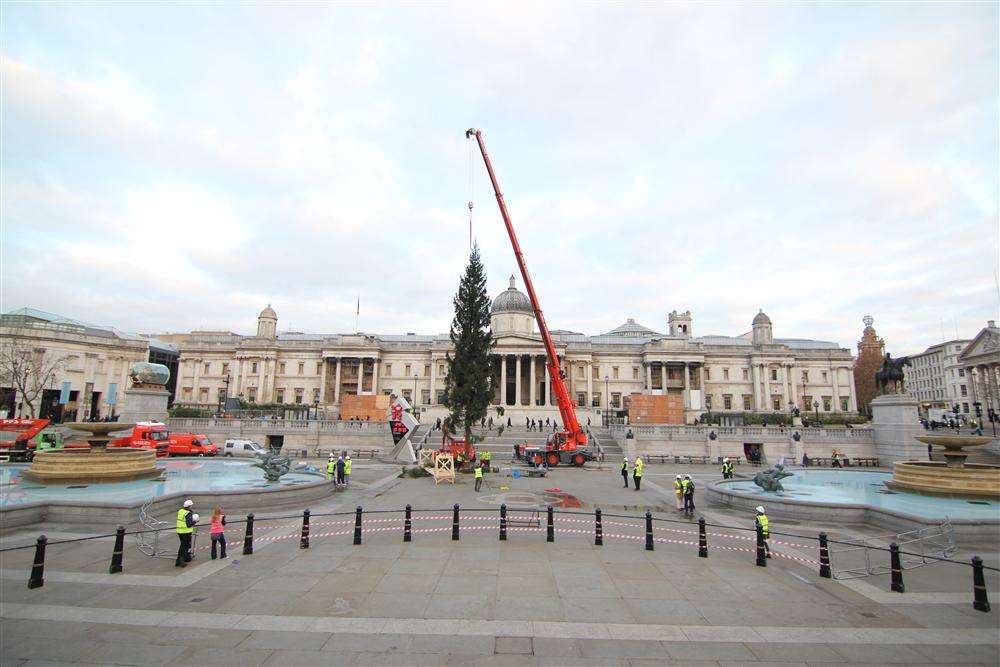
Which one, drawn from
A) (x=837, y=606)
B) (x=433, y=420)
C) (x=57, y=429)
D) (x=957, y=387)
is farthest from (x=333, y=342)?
(x=957, y=387)

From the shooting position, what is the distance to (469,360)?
108 feet

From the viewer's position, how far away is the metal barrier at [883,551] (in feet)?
39.8

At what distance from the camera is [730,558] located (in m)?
13.2

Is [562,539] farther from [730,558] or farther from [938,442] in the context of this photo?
[938,442]

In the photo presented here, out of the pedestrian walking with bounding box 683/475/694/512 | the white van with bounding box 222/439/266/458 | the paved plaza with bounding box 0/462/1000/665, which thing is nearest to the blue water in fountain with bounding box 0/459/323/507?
the paved plaza with bounding box 0/462/1000/665

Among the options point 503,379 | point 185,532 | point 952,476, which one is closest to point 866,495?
point 952,476

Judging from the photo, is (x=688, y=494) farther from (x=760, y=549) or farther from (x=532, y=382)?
(x=532, y=382)

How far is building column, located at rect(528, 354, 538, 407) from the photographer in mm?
75375

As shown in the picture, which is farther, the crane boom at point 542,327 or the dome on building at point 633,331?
the dome on building at point 633,331

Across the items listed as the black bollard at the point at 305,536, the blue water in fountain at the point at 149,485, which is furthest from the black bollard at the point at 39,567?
the blue water in fountain at the point at 149,485

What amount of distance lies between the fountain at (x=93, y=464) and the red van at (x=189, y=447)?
16000 mm

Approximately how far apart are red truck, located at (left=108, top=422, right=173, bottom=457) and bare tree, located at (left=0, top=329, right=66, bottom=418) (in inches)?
1294

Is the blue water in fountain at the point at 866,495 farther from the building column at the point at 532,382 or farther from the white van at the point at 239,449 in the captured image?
the building column at the point at 532,382

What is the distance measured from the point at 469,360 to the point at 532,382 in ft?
143
